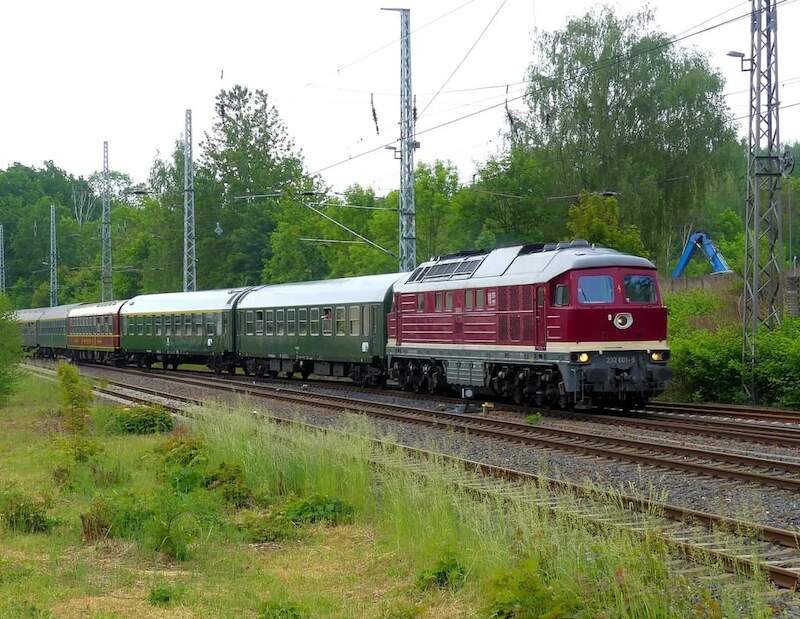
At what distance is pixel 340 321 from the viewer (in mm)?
30891

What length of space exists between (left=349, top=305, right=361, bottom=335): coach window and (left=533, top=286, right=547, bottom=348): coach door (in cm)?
974

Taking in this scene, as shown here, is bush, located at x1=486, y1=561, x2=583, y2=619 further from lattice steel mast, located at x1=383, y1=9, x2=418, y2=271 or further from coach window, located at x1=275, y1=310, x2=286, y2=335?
coach window, located at x1=275, y1=310, x2=286, y2=335

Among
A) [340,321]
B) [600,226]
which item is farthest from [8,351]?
[600,226]

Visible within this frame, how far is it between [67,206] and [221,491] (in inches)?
5355

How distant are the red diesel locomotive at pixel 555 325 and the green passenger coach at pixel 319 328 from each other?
4.84 meters

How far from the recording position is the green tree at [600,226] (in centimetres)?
3206

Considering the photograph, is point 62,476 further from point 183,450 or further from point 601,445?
point 601,445

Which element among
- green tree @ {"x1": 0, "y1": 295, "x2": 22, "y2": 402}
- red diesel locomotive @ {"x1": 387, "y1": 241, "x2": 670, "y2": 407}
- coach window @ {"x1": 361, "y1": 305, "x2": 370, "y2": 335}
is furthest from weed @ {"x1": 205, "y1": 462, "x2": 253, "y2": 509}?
green tree @ {"x1": 0, "y1": 295, "x2": 22, "y2": 402}

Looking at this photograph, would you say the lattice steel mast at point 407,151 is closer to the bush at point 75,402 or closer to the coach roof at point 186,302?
the coach roof at point 186,302

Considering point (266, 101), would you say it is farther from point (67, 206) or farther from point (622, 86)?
point (67, 206)

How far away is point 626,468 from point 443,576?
625 centimetres

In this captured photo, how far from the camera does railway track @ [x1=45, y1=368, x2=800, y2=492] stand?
42.5ft

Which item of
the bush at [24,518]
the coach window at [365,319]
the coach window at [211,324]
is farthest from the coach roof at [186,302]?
the bush at [24,518]

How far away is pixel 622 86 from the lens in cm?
5041
